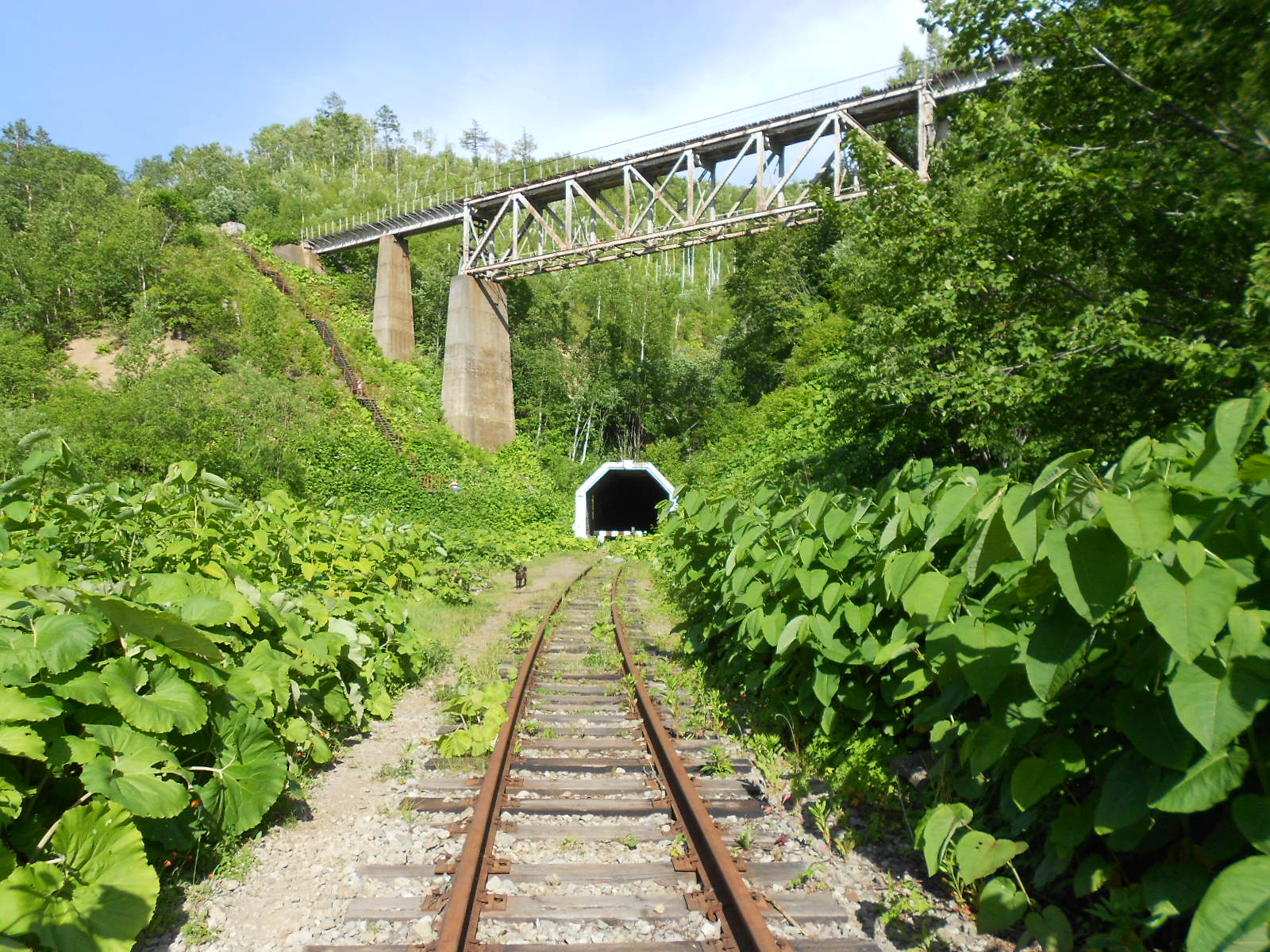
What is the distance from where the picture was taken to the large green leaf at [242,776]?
4.17m

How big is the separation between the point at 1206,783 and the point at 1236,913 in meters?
0.49

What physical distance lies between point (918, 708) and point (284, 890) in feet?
11.8

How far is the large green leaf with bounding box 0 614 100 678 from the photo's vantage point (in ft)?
10.4

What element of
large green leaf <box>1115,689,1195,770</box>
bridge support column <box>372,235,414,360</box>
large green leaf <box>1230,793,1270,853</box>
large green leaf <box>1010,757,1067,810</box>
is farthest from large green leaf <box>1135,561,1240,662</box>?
bridge support column <box>372,235,414,360</box>

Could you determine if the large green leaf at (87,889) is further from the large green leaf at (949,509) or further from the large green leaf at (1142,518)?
the large green leaf at (1142,518)

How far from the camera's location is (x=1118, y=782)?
2523 millimetres

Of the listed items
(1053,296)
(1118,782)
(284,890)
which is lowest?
(284,890)

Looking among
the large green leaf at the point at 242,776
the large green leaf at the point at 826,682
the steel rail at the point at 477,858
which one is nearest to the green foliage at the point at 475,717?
the steel rail at the point at 477,858

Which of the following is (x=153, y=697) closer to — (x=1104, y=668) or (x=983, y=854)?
(x=983, y=854)

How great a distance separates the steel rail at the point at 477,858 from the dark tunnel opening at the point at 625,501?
2922 centimetres

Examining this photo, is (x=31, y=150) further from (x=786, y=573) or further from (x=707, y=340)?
(x=786, y=573)

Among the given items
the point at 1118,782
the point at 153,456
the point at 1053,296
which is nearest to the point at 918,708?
the point at 1118,782

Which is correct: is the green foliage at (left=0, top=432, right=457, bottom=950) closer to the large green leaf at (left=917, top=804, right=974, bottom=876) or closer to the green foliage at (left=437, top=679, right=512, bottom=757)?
the green foliage at (left=437, top=679, right=512, bottom=757)

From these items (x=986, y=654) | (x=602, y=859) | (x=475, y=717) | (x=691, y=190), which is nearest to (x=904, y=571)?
(x=986, y=654)
